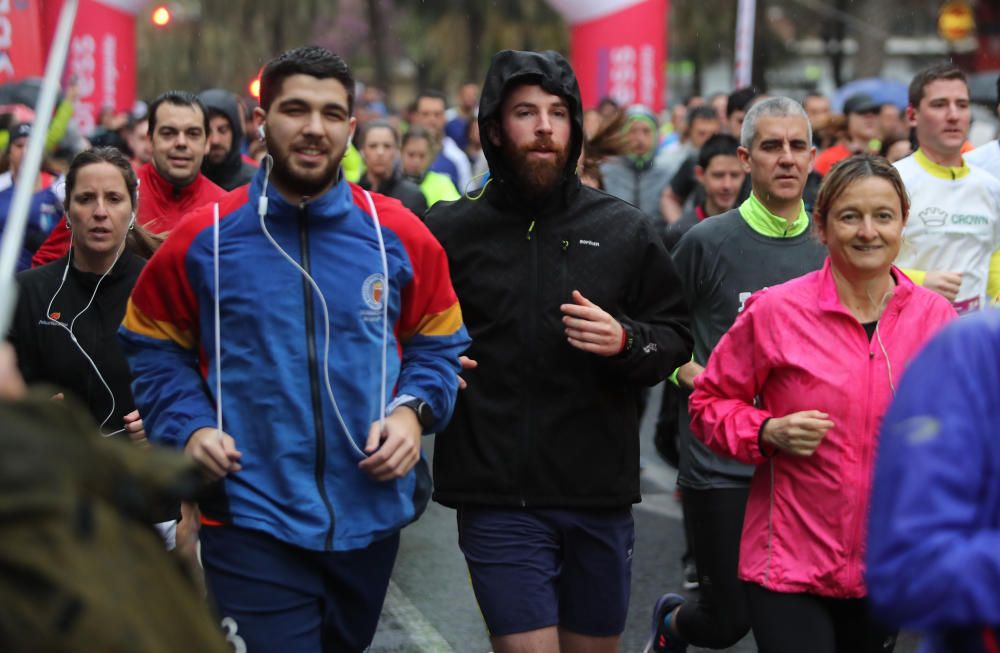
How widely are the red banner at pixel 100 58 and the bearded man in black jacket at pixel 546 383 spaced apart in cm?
1397

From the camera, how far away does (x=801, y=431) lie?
4.16 meters

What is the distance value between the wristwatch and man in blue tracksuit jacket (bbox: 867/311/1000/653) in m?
1.77

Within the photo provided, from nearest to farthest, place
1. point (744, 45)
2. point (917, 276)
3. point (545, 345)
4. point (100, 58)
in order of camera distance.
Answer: point (545, 345)
point (917, 276)
point (744, 45)
point (100, 58)

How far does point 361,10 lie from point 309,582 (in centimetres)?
5242

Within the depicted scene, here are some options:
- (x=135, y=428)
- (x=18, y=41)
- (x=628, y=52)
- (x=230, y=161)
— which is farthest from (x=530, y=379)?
(x=628, y=52)

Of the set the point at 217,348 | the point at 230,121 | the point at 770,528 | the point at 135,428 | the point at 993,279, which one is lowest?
the point at 770,528

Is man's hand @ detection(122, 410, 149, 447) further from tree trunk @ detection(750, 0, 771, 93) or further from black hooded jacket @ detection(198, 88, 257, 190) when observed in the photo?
tree trunk @ detection(750, 0, 771, 93)

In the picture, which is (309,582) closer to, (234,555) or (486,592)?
(234,555)

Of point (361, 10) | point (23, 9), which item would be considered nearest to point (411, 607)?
point (23, 9)

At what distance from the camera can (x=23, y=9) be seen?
12.3 meters

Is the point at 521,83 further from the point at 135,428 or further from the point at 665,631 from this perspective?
the point at 665,631

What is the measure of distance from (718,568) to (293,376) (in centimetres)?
208

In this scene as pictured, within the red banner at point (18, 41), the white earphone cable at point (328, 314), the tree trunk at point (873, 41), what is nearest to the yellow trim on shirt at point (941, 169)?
the white earphone cable at point (328, 314)

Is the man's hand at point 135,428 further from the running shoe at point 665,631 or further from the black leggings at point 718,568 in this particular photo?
the running shoe at point 665,631
